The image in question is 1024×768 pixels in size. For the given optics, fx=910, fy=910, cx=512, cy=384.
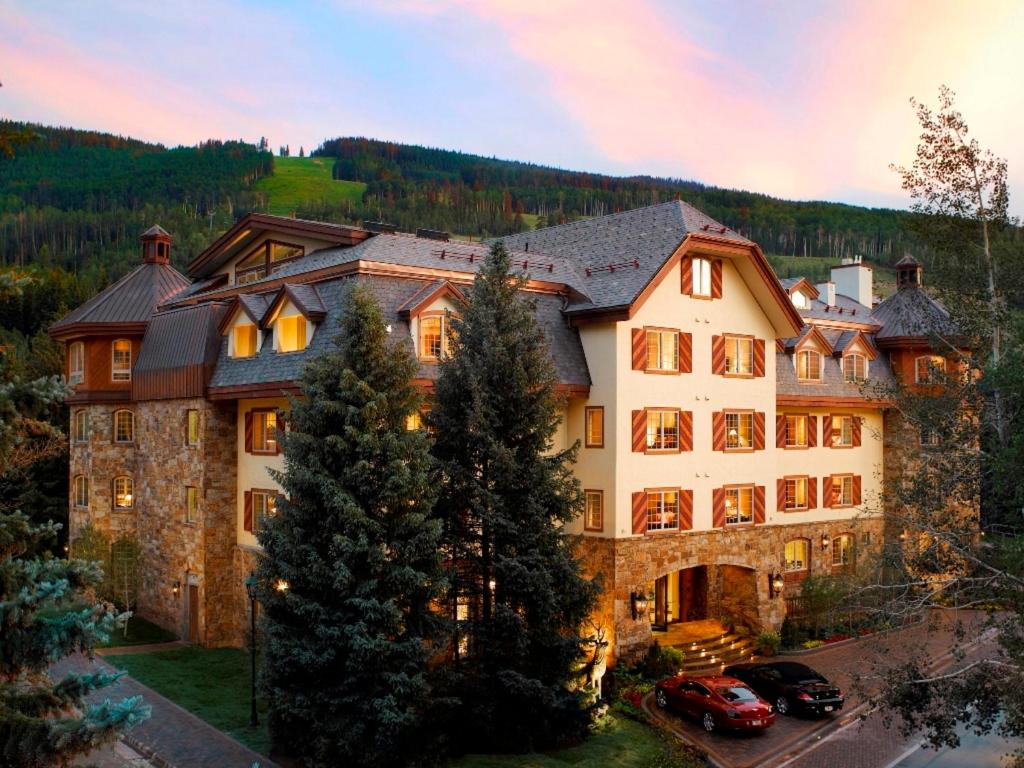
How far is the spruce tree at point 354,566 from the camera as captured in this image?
61.9 feet

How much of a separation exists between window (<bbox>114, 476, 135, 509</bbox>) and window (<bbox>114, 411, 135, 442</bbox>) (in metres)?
1.44

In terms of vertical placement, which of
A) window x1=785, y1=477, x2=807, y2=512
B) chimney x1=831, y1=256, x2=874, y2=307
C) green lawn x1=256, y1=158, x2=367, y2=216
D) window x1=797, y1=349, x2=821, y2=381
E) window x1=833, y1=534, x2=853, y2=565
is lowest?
window x1=833, y1=534, x2=853, y2=565

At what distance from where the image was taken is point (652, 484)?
2834 cm

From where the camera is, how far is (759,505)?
31469mm

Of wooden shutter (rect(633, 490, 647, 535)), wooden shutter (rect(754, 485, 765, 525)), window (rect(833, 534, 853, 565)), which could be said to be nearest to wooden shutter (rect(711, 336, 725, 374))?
wooden shutter (rect(754, 485, 765, 525))

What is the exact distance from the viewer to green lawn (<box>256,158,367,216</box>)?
157250 mm

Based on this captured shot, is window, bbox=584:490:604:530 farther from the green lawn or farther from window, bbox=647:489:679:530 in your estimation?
the green lawn

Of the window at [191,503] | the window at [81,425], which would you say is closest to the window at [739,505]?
the window at [191,503]

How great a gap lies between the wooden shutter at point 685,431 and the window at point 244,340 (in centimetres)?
1355

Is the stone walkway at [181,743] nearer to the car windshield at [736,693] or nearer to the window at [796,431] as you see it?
the car windshield at [736,693]

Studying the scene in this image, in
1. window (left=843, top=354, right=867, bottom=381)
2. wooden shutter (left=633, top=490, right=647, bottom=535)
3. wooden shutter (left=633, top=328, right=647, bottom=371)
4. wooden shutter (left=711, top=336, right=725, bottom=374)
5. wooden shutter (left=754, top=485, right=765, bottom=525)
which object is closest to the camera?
wooden shutter (left=633, top=490, right=647, bottom=535)

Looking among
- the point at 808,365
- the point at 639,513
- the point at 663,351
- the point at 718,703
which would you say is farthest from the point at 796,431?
the point at 718,703

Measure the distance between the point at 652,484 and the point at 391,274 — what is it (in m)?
10.3

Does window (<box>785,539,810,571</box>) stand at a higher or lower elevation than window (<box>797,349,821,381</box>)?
lower
